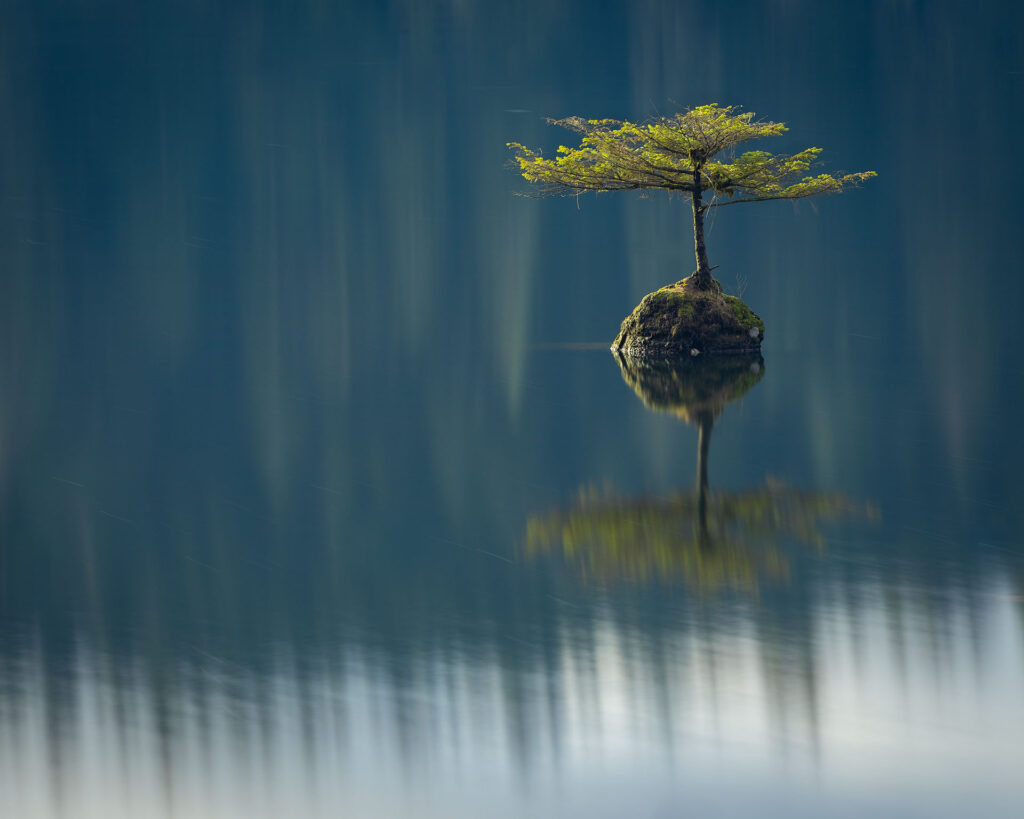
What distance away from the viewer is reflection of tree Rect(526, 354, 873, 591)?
24.6 ft

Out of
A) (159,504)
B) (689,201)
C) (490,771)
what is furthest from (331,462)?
(689,201)

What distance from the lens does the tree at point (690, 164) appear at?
75.0 ft

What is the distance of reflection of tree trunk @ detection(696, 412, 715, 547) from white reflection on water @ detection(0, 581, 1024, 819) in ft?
7.24

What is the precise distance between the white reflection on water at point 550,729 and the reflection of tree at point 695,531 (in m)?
1.23

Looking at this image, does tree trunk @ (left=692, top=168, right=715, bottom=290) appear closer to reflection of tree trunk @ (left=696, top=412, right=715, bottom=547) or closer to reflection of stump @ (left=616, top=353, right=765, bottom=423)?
reflection of stump @ (left=616, top=353, right=765, bottom=423)

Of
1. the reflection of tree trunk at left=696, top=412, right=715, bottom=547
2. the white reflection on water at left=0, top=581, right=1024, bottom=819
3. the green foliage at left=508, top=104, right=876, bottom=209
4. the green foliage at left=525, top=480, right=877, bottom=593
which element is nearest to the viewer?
the white reflection on water at left=0, top=581, right=1024, bottom=819

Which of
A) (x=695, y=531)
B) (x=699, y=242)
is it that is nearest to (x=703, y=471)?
(x=695, y=531)

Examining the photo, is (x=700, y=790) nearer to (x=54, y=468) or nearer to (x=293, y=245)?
(x=54, y=468)

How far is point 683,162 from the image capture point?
77.8 ft

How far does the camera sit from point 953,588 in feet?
23.1

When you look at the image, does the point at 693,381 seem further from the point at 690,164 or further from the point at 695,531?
the point at 695,531

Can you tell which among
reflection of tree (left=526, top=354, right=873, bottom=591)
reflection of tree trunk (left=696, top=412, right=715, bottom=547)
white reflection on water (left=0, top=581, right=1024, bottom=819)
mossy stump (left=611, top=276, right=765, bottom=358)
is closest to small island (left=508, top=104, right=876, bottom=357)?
mossy stump (left=611, top=276, right=765, bottom=358)

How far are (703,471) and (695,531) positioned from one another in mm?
2525

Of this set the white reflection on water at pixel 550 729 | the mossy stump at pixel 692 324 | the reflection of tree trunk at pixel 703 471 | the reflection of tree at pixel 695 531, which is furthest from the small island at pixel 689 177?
the white reflection on water at pixel 550 729
